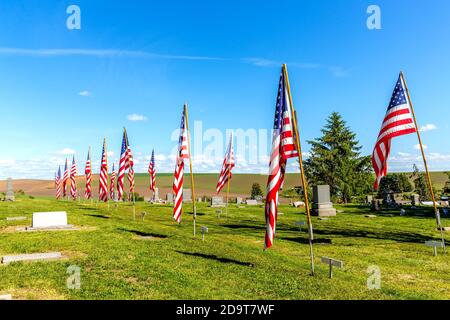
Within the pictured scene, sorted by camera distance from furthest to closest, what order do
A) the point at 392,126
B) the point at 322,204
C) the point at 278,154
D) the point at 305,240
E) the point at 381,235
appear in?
the point at 322,204, the point at 381,235, the point at 305,240, the point at 392,126, the point at 278,154

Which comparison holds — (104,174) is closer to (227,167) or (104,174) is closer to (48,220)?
(48,220)

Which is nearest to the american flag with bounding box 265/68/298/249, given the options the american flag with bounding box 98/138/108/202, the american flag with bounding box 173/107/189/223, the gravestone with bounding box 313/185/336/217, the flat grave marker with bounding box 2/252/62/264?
the american flag with bounding box 173/107/189/223

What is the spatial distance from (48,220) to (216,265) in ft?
44.3

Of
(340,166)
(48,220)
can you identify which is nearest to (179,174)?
(48,220)

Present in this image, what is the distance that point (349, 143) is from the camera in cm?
6375

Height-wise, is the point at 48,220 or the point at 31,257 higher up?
the point at 48,220

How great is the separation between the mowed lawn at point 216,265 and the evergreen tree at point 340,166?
38178 mm

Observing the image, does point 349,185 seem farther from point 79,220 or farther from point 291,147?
point 291,147

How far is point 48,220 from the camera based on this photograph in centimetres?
2111

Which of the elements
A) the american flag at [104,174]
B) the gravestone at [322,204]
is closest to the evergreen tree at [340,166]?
the gravestone at [322,204]

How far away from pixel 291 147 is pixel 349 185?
173ft

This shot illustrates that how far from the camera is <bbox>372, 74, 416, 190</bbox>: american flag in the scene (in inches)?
591
